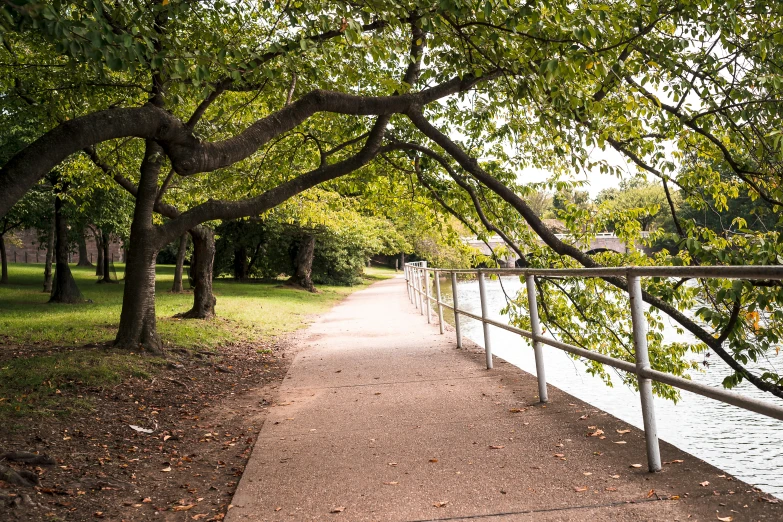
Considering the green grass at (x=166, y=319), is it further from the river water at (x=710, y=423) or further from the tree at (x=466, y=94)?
the river water at (x=710, y=423)

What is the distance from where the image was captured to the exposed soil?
397 centimetres

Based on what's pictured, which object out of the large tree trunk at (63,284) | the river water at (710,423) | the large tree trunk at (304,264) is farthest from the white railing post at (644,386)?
the large tree trunk at (304,264)

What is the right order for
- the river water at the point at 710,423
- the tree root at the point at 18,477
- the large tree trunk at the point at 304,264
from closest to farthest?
the tree root at the point at 18,477 → the river water at the point at 710,423 → the large tree trunk at the point at 304,264

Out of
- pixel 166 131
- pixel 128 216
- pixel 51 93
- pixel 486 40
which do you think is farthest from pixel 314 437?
pixel 128 216

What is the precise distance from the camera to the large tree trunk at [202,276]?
15.2m

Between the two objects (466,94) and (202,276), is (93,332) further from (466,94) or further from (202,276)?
(466,94)

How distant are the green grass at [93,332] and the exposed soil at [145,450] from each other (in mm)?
319

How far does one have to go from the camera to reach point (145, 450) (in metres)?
5.42

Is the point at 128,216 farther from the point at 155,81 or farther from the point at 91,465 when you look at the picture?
the point at 91,465

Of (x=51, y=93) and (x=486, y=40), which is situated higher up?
(x=51, y=93)

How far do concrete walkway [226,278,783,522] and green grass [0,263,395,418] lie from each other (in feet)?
7.15

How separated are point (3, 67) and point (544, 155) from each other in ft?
28.8

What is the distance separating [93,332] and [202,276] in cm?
371

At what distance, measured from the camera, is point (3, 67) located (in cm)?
1030
